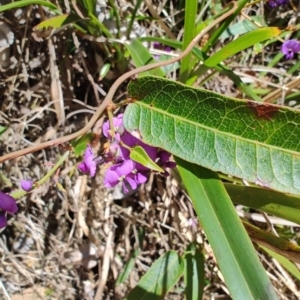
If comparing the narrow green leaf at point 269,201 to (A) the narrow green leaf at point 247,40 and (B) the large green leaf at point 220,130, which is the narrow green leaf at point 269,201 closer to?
→ (B) the large green leaf at point 220,130

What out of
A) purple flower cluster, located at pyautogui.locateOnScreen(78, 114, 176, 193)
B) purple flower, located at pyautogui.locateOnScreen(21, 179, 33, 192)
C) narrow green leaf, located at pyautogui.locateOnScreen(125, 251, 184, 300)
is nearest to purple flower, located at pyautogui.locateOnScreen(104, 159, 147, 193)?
purple flower cluster, located at pyautogui.locateOnScreen(78, 114, 176, 193)

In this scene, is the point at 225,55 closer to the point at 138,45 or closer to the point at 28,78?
the point at 138,45

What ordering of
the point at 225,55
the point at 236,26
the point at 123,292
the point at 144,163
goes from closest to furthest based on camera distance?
the point at 144,163, the point at 225,55, the point at 236,26, the point at 123,292

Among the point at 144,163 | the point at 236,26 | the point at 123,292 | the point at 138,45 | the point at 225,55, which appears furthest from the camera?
the point at 123,292

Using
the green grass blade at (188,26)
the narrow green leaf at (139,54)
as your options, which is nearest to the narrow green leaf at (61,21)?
the narrow green leaf at (139,54)

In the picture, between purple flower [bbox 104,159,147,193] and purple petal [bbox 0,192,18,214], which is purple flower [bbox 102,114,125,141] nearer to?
purple flower [bbox 104,159,147,193]

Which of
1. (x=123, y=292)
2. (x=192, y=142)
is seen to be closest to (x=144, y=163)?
(x=192, y=142)

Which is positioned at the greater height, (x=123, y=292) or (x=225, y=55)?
(x=225, y=55)
